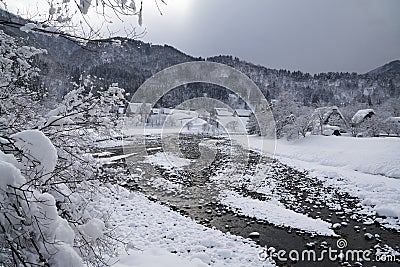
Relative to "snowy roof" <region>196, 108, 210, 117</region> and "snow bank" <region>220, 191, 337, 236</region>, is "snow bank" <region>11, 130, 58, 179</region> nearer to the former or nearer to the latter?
"snow bank" <region>220, 191, 337, 236</region>

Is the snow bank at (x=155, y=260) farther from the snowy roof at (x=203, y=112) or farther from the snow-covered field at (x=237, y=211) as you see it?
the snowy roof at (x=203, y=112)

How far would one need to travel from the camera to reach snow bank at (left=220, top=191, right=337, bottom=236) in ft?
31.9

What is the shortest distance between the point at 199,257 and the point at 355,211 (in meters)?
7.71

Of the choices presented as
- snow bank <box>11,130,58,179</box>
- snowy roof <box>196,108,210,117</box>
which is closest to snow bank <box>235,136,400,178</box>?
snow bank <box>11,130,58,179</box>

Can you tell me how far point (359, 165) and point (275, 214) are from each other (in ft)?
39.7

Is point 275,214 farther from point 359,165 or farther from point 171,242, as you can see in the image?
point 359,165

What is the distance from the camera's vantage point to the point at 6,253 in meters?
2.15

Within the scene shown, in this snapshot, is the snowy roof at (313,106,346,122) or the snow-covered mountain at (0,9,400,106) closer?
the snowy roof at (313,106,346,122)

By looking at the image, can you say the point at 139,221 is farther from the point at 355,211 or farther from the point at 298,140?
the point at 298,140

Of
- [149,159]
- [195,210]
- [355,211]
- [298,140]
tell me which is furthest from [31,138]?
[298,140]

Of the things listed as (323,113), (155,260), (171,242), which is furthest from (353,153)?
(323,113)

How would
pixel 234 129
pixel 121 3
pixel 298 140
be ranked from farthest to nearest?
pixel 234 129
pixel 298 140
pixel 121 3

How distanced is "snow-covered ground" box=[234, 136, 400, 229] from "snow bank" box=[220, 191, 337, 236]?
106 inches

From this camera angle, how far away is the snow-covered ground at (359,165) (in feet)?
41.0
